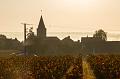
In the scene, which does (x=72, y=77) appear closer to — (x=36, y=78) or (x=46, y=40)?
(x=36, y=78)

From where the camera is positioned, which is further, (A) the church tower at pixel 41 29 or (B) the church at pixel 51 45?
(A) the church tower at pixel 41 29

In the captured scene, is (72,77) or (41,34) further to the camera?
(41,34)

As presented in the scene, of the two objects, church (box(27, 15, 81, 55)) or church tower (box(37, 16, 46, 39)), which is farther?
church tower (box(37, 16, 46, 39))

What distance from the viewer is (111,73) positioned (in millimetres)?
35375

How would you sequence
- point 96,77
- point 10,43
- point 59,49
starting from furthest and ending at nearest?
1. point 10,43
2. point 59,49
3. point 96,77

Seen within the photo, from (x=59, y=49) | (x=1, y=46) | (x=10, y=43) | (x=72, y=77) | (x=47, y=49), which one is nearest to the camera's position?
(x=72, y=77)

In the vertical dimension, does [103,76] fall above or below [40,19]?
below

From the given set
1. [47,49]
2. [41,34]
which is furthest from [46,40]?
[47,49]

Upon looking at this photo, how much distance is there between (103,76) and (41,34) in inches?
3247

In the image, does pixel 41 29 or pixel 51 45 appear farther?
pixel 41 29

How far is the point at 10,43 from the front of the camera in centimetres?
14362

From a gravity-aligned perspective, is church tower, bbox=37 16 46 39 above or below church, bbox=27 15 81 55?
above

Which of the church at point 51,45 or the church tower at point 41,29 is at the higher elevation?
the church tower at point 41,29

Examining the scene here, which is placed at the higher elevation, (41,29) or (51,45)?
(41,29)
